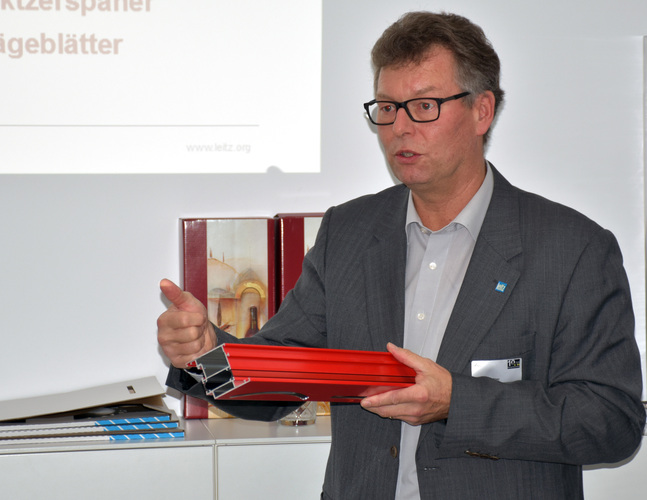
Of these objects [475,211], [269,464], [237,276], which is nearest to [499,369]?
[475,211]

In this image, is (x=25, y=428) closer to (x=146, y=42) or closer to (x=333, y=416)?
(x=333, y=416)

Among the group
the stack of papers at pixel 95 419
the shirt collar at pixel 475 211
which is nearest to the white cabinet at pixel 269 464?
the stack of papers at pixel 95 419

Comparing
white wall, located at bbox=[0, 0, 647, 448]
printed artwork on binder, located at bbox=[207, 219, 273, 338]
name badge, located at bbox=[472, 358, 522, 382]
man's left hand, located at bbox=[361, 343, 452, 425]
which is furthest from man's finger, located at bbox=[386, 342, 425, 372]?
white wall, located at bbox=[0, 0, 647, 448]

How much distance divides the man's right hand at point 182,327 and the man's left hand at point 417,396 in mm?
336

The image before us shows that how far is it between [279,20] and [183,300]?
1.26 meters

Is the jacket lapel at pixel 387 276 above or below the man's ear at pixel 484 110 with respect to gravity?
below

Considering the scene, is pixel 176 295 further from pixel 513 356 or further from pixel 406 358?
pixel 513 356

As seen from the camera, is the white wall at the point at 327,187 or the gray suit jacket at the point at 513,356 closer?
the gray suit jacket at the point at 513,356

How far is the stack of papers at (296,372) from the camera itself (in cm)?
116

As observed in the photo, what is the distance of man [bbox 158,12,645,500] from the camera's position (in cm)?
133

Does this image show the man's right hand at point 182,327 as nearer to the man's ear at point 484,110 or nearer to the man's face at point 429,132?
the man's face at point 429,132

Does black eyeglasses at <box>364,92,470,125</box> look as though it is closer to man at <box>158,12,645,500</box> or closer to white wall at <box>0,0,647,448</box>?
man at <box>158,12,645,500</box>

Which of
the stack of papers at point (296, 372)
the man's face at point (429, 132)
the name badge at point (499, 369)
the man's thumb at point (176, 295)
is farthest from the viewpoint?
the man's face at point (429, 132)

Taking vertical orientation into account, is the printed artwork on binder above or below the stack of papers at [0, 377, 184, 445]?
above
